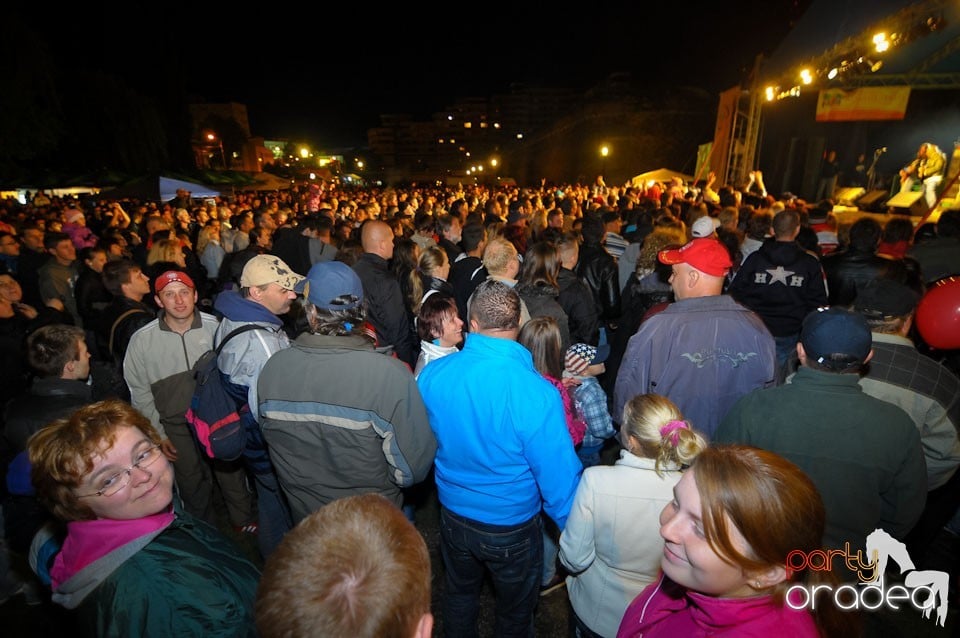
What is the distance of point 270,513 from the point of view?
3.13m

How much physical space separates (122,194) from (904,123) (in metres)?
30.6

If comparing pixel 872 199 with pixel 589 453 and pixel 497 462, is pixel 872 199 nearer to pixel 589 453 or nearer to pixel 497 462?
pixel 589 453

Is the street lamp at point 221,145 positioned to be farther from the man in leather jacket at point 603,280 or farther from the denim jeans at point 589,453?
the denim jeans at point 589,453

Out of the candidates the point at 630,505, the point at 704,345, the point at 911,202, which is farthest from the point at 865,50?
the point at 630,505

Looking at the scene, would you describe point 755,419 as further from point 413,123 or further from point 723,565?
point 413,123

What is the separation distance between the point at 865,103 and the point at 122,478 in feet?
64.3

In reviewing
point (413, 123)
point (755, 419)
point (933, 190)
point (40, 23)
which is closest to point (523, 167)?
point (40, 23)

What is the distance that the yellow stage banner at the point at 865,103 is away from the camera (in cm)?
1350

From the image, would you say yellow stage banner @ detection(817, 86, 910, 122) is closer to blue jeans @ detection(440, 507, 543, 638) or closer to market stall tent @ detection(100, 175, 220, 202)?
blue jeans @ detection(440, 507, 543, 638)

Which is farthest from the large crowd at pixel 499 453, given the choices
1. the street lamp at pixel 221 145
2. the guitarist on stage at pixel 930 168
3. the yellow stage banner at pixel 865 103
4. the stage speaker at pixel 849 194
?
the street lamp at pixel 221 145

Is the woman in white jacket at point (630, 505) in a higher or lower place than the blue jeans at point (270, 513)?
higher

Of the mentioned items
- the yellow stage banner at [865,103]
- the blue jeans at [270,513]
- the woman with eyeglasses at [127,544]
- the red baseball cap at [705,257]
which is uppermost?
the yellow stage banner at [865,103]

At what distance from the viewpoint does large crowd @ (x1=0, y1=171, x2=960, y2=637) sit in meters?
1.14

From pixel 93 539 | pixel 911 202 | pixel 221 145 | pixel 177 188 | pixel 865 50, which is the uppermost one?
pixel 221 145
